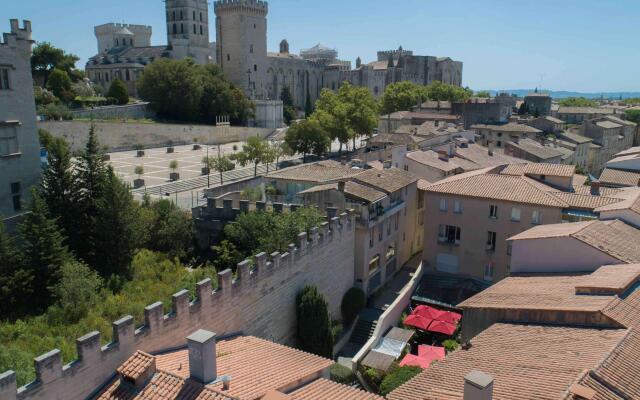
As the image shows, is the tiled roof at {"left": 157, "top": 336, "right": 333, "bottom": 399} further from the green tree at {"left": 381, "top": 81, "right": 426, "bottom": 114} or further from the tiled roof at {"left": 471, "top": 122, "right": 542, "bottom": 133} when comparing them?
the green tree at {"left": 381, "top": 81, "right": 426, "bottom": 114}

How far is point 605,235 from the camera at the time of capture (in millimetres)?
20453

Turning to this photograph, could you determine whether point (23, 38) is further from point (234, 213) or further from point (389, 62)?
point (389, 62)

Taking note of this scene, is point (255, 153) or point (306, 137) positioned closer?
point (255, 153)

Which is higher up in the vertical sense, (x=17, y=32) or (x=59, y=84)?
(x=17, y=32)

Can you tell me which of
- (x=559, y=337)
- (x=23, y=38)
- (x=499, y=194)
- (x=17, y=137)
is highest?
(x=23, y=38)

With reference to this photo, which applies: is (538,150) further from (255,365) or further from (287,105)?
(287,105)

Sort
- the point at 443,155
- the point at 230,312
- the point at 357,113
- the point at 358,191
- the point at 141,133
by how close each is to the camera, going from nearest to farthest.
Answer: the point at 230,312 < the point at 358,191 < the point at 443,155 < the point at 141,133 < the point at 357,113

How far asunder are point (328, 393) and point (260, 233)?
1186 centimetres

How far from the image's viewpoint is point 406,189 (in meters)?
30.8

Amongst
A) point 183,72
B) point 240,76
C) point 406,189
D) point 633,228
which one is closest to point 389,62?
point 240,76

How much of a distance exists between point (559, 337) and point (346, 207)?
12420 millimetres

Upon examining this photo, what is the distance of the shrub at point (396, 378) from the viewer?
18812 mm

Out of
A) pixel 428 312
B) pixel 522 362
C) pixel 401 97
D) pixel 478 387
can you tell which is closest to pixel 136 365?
pixel 478 387

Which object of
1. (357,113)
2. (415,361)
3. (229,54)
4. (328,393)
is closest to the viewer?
(328,393)
